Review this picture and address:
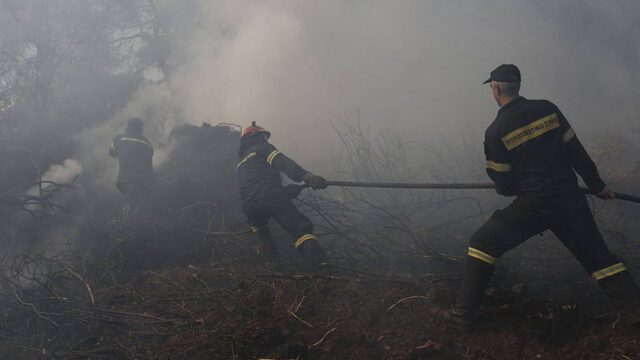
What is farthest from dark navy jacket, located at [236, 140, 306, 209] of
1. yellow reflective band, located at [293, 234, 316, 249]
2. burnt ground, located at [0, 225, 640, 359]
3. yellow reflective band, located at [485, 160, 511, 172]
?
yellow reflective band, located at [485, 160, 511, 172]

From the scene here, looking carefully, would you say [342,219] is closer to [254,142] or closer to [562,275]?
[254,142]

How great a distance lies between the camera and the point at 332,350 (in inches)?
122

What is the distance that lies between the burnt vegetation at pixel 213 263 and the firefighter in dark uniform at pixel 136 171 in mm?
266

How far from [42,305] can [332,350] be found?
3.24 metres

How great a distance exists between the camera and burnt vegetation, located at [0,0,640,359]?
3.14 m

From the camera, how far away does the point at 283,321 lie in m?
3.44

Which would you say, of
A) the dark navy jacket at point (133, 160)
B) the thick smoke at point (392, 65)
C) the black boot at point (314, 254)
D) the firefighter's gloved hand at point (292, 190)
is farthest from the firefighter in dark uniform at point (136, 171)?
the black boot at point (314, 254)

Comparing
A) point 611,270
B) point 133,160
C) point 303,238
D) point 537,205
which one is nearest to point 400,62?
point 133,160

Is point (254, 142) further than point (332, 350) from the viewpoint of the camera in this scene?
Yes

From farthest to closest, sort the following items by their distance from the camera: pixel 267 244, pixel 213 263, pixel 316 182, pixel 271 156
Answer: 1. pixel 213 263
2. pixel 267 244
3. pixel 271 156
4. pixel 316 182

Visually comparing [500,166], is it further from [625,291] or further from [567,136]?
[625,291]

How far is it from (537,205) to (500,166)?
0.39 m

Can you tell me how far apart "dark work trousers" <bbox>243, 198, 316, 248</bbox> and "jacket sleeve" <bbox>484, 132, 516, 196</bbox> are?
2030 millimetres

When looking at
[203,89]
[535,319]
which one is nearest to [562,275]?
[535,319]
